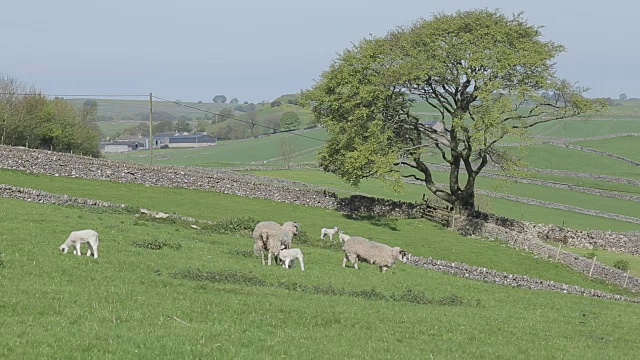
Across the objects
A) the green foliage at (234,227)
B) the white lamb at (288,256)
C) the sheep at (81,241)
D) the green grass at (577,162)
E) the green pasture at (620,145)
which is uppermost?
the green pasture at (620,145)

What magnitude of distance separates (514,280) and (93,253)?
24.6 meters

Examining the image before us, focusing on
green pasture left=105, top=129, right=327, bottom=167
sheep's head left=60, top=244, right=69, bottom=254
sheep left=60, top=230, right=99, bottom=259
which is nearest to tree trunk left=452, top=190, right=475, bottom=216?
sheep left=60, top=230, right=99, bottom=259

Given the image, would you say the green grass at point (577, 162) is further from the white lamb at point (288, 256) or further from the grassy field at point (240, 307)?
the white lamb at point (288, 256)

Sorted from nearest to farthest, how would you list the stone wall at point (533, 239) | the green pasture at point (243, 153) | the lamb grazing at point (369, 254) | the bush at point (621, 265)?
1. the lamb grazing at point (369, 254)
2. the stone wall at point (533, 239)
3. the bush at point (621, 265)
4. the green pasture at point (243, 153)

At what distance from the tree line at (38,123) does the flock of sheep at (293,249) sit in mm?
66409

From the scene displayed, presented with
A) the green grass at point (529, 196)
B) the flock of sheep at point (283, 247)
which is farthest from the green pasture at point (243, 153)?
the flock of sheep at point (283, 247)

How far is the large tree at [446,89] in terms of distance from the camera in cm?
5612

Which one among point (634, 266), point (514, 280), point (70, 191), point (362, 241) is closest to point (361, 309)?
point (362, 241)

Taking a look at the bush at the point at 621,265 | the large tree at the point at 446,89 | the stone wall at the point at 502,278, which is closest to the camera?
the stone wall at the point at 502,278

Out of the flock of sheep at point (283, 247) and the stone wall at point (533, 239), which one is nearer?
the flock of sheep at point (283, 247)

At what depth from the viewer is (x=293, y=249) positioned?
3003 cm

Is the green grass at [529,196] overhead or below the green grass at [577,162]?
below

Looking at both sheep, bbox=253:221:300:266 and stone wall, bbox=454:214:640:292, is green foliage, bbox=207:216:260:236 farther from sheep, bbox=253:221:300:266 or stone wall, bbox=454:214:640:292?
stone wall, bbox=454:214:640:292

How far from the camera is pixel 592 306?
3312 centimetres
